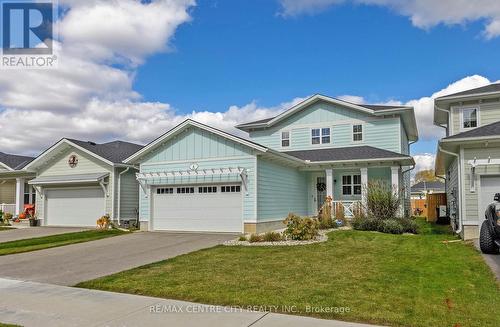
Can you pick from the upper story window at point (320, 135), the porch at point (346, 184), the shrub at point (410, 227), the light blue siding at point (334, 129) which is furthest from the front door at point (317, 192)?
the shrub at point (410, 227)

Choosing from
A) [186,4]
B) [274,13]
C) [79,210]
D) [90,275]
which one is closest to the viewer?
[90,275]

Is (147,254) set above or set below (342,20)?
below

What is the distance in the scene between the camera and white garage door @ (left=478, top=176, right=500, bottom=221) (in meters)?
12.9

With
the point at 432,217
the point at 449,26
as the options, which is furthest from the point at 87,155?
the point at 432,217

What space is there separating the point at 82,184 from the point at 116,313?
56.2 ft

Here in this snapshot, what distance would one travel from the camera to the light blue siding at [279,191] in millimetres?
16094

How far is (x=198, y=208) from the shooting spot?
17.0 meters

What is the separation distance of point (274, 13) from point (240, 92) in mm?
7005

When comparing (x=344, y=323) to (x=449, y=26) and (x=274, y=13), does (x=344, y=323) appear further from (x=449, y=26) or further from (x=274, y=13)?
(x=449, y=26)

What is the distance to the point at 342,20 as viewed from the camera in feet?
54.4

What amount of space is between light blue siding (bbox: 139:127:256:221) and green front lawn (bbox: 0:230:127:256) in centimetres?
209

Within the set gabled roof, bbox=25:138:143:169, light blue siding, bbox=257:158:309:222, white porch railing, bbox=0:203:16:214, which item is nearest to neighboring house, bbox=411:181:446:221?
light blue siding, bbox=257:158:309:222

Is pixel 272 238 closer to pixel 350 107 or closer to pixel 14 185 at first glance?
pixel 350 107

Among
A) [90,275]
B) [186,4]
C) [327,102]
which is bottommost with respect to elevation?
[90,275]
